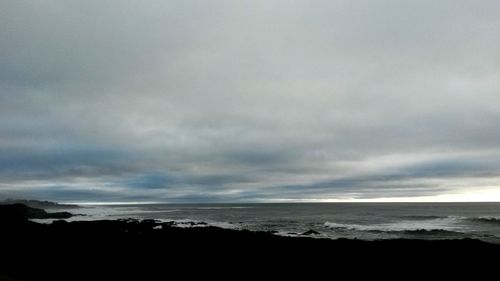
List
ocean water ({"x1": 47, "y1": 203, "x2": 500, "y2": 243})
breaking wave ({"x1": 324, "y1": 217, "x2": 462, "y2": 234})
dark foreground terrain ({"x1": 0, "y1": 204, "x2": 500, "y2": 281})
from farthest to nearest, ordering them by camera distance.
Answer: breaking wave ({"x1": 324, "y1": 217, "x2": 462, "y2": 234})
ocean water ({"x1": 47, "y1": 203, "x2": 500, "y2": 243})
dark foreground terrain ({"x1": 0, "y1": 204, "x2": 500, "y2": 281})

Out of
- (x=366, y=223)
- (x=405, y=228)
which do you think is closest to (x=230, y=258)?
(x=405, y=228)

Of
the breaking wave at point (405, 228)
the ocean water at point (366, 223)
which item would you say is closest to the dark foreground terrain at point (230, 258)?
the ocean water at point (366, 223)

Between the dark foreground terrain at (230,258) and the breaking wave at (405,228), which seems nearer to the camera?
the dark foreground terrain at (230,258)

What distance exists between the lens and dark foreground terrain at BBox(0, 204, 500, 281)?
1791cm

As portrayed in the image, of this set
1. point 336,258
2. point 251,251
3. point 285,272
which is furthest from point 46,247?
point 336,258

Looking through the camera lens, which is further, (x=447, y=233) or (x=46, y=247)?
(x=447, y=233)

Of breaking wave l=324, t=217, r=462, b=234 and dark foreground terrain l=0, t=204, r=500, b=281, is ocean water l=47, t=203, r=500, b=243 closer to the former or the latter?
breaking wave l=324, t=217, r=462, b=234

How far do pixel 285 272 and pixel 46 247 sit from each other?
14496mm

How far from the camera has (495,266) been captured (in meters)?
19.1

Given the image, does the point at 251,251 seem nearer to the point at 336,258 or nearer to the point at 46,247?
the point at 336,258

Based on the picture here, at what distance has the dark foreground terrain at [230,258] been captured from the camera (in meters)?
17.9

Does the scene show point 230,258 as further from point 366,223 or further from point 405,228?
point 366,223

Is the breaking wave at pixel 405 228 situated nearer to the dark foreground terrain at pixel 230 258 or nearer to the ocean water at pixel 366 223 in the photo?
the ocean water at pixel 366 223

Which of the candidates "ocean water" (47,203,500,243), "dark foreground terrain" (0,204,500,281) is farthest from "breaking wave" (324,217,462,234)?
"dark foreground terrain" (0,204,500,281)
